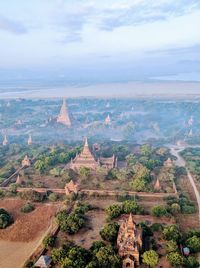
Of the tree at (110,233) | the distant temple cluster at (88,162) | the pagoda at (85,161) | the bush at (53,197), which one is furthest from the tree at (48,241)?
the pagoda at (85,161)

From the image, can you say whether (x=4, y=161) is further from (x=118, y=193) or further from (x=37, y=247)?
(x=37, y=247)

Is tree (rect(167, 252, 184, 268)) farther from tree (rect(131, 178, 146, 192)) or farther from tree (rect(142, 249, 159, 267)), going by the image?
tree (rect(131, 178, 146, 192))

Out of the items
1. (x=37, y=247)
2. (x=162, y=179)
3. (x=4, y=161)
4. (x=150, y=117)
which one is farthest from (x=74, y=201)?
(x=150, y=117)

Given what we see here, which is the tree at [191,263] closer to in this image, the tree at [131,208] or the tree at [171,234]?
the tree at [171,234]

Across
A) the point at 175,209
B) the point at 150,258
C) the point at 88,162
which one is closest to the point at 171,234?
the point at 150,258

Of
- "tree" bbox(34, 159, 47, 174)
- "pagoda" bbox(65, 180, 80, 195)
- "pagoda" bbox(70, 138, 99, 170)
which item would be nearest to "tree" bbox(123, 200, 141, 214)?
"pagoda" bbox(65, 180, 80, 195)

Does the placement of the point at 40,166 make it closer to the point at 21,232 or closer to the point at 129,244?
the point at 21,232
